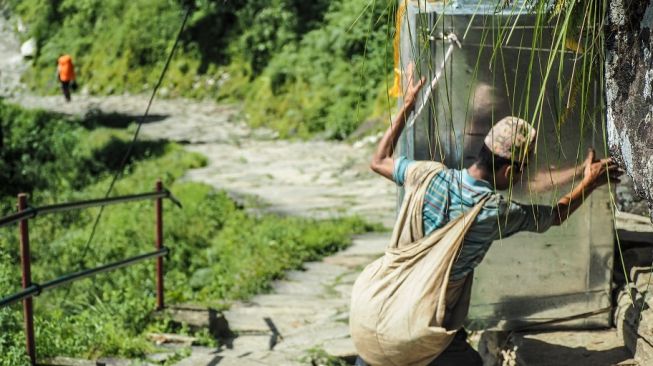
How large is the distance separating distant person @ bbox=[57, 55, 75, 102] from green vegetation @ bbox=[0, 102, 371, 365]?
735 cm

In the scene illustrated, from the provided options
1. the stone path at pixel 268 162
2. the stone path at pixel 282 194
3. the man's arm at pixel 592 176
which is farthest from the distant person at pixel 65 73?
the man's arm at pixel 592 176

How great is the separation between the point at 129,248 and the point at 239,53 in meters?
14.4

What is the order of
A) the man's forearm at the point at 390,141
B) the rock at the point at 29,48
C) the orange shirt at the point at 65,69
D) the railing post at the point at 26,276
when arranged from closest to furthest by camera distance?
1. the man's forearm at the point at 390,141
2. the railing post at the point at 26,276
3. the orange shirt at the point at 65,69
4. the rock at the point at 29,48

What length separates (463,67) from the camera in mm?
4867

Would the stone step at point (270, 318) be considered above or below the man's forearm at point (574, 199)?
below

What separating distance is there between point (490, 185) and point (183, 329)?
328cm

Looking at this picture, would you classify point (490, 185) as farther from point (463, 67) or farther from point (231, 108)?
point (231, 108)

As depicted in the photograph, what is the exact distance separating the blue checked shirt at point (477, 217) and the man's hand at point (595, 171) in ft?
0.75

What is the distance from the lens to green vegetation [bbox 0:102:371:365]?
708cm

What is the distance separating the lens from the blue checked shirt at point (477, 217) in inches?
177

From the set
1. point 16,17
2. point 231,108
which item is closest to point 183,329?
point 231,108

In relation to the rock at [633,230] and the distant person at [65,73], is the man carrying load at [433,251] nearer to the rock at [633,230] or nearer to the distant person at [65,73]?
the rock at [633,230]

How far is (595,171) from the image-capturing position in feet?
14.4

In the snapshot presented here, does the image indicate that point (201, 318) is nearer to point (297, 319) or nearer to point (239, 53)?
point (297, 319)
